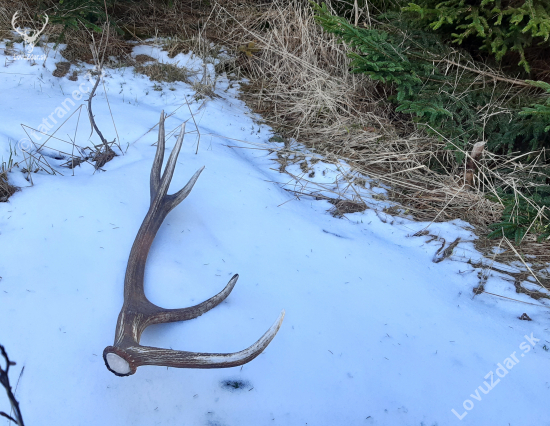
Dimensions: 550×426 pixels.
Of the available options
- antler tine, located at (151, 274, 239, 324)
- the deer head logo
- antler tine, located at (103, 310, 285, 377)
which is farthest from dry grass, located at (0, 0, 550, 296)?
antler tine, located at (103, 310, 285, 377)

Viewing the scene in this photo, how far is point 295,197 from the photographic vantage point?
264 cm

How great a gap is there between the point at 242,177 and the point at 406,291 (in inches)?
50.5

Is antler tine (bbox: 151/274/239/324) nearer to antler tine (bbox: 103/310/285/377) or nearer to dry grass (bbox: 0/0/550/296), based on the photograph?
antler tine (bbox: 103/310/285/377)

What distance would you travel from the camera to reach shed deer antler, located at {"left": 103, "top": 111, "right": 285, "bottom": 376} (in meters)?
1.23

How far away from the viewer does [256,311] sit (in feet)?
5.63

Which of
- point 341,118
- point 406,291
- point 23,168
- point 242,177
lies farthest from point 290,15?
point 406,291

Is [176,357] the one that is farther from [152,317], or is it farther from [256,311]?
[256,311]

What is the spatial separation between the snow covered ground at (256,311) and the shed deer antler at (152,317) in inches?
3.5

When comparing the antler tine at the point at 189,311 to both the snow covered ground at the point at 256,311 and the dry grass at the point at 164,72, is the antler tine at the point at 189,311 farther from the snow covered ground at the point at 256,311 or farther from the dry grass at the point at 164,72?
the dry grass at the point at 164,72

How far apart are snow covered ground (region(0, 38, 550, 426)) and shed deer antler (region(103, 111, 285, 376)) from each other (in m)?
0.09

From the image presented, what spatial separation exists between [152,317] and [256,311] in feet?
1.45

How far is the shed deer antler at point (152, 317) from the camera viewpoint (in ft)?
4.04

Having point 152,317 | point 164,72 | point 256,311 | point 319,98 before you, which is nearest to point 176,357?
point 152,317

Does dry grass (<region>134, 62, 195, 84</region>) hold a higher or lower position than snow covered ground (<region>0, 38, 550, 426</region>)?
higher
